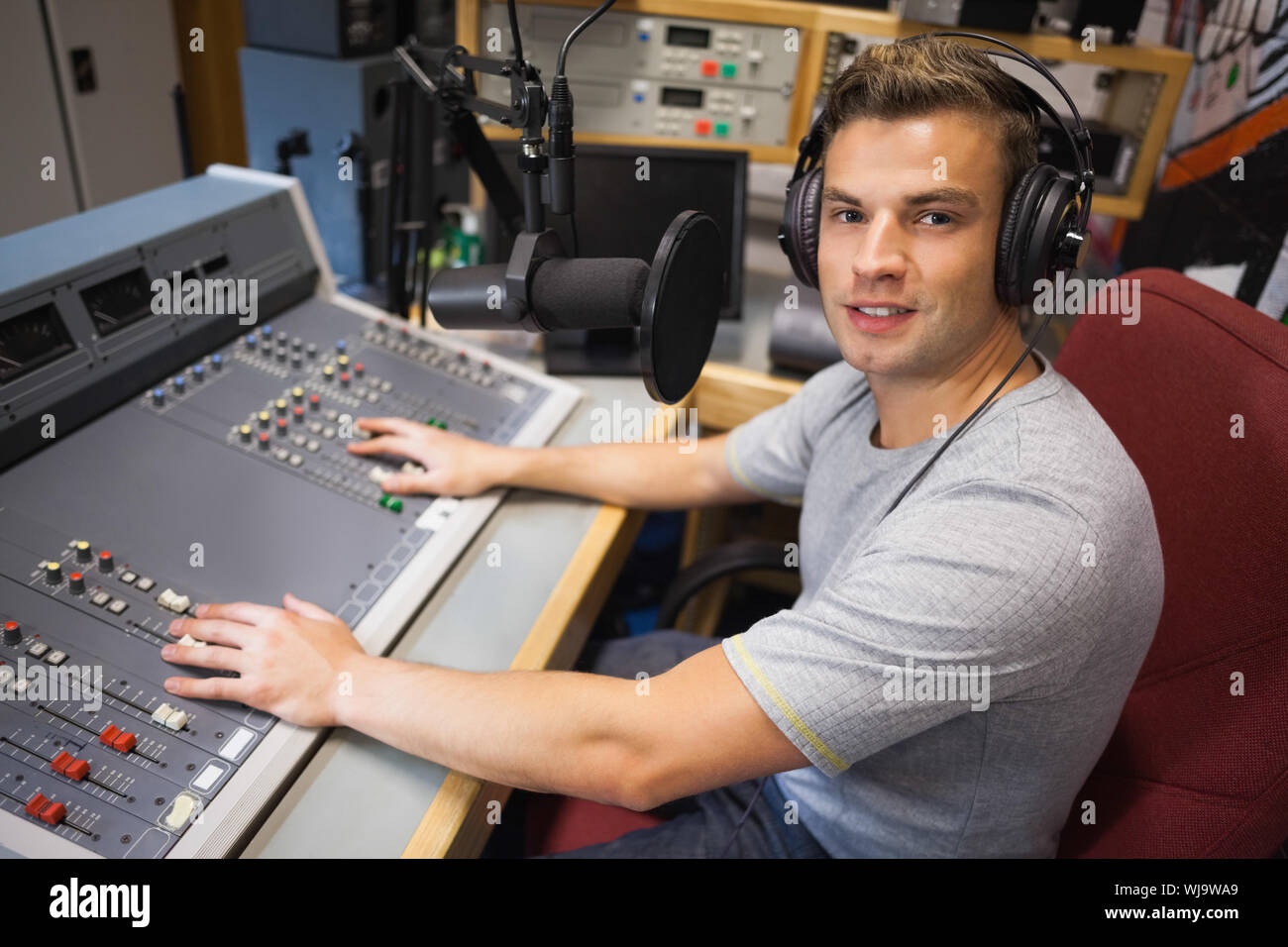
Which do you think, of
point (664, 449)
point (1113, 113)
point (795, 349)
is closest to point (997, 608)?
point (664, 449)

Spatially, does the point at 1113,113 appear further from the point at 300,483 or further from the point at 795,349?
the point at 300,483

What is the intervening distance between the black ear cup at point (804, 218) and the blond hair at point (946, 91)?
0.07 meters

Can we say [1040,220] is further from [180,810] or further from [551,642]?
[180,810]

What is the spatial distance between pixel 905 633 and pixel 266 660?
589 mm

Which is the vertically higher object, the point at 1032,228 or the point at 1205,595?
the point at 1032,228

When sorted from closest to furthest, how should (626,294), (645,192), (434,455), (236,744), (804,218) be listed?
1. (626,294)
2. (236,744)
3. (804,218)
4. (434,455)
5. (645,192)

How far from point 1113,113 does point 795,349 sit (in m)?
0.78

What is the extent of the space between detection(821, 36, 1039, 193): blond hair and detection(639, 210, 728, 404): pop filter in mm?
281

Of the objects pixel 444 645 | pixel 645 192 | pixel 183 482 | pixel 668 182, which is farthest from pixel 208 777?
pixel 668 182

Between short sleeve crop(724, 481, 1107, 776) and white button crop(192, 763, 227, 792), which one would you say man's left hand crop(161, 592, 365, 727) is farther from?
short sleeve crop(724, 481, 1107, 776)

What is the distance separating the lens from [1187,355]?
963mm

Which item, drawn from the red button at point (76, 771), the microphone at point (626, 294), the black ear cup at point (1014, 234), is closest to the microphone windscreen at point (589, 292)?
the microphone at point (626, 294)

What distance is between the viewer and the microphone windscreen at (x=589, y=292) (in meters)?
0.69

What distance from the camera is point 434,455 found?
121 cm
